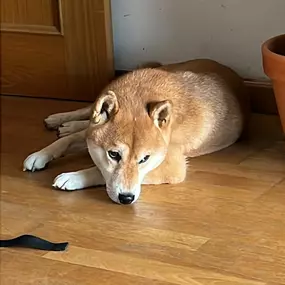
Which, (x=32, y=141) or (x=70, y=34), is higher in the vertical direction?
(x=70, y=34)

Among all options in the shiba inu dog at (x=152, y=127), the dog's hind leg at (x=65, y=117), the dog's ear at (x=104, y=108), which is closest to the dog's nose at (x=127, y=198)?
the shiba inu dog at (x=152, y=127)

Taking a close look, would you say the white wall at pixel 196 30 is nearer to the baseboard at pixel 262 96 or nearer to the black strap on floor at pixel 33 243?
the baseboard at pixel 262 96

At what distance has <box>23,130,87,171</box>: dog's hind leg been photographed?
8.10 feet

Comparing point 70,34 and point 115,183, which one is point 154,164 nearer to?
point 115,183

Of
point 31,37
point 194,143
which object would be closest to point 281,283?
point 194,143

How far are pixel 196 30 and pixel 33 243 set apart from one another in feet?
4.13

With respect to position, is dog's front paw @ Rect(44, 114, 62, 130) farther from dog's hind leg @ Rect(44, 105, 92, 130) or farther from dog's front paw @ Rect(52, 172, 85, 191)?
dog's front paw @ Rect(52, 172, 85, 191)

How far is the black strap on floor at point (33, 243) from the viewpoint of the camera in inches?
77.2

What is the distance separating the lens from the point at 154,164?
2.25 metres

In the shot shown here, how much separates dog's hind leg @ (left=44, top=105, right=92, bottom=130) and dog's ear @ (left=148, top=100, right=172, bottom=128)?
0.59 m

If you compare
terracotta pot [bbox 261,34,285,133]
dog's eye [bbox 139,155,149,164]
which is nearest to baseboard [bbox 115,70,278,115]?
terracotta pot [bbox 261,34,285,133]

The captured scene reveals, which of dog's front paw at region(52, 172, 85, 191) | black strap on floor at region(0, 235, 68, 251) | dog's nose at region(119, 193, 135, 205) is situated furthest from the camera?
dog's front paw at region(52, 172, 85, 191)

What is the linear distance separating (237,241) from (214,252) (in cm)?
8

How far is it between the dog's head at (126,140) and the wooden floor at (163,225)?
83mm
